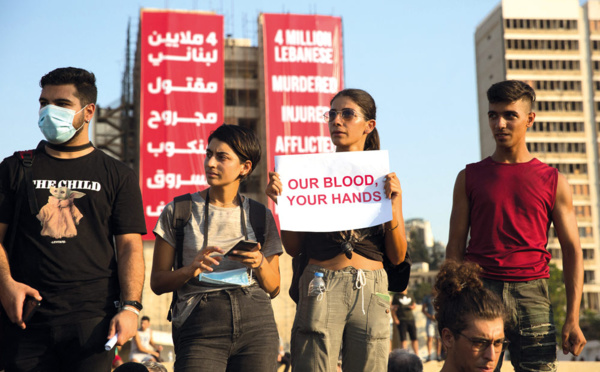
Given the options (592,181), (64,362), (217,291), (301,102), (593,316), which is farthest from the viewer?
(592,181)

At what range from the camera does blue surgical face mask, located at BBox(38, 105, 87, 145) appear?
13.7 feet

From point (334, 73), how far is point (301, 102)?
232 centimetres

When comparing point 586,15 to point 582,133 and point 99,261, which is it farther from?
point 99,261

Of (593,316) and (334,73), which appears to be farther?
(593,316)

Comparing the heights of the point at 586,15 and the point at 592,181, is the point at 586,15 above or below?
above

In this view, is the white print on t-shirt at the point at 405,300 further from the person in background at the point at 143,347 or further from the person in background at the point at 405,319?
the person in background at the point at 143,347

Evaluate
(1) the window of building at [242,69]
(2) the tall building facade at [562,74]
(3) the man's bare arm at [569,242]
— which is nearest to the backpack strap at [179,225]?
(3) the man's bare arm at [569,242]

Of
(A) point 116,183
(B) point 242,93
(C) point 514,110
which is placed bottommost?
(A) point 116,183

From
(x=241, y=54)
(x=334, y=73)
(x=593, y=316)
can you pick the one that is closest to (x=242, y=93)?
(x=241, y=54)

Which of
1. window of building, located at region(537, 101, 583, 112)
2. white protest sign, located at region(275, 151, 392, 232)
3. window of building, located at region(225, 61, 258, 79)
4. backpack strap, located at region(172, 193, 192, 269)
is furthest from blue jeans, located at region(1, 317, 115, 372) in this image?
window of building, located at region(537, 101, 583, 112)

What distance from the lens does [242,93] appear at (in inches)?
2347

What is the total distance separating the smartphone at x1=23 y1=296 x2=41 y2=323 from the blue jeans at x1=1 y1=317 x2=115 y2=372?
0.24 ft

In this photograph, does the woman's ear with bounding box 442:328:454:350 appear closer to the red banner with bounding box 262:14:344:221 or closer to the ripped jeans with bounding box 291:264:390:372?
the ripped jeans with bounding box 291:264:390:372

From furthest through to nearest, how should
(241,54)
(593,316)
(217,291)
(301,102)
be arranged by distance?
(593,316) → (241,54) → (301,102) → (217,291)
